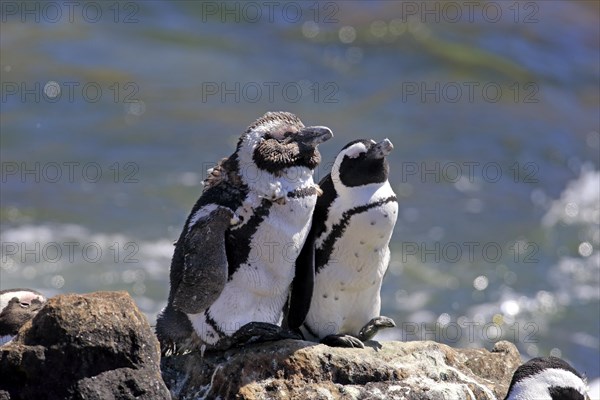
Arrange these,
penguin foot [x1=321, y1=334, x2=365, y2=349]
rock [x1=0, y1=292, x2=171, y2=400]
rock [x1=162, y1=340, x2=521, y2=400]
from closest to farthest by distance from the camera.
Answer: rock [x1=0, y1=292, x2=171, y2=400], rock [x1=162, y1=340, x2=521, y2=400], penguin foot [x1=321, y1=334, x2=365, y2=349]

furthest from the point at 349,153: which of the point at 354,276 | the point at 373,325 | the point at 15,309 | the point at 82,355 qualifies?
the point at 15,309

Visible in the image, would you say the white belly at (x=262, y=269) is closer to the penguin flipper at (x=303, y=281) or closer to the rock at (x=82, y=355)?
the penguin flipper at (x=303, y=281)

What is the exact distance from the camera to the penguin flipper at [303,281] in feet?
20.5

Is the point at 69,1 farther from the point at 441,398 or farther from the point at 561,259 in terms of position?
the point at 441,398

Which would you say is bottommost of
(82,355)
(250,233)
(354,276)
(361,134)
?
(361,134)

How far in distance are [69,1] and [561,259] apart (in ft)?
29.7

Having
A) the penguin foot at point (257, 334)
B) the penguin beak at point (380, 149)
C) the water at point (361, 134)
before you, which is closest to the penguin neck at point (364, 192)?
the penguin beak at point (380, 149)

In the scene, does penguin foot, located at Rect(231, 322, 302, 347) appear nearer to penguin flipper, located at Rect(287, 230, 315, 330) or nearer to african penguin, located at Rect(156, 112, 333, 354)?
african penguin, located at Rect(156, 112, 333, 354)

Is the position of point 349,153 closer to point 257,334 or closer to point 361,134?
point 257,334

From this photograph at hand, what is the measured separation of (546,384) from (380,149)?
4.57 feet

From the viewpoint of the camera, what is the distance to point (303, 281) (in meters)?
6.27

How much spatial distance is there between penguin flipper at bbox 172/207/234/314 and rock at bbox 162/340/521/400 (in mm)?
328

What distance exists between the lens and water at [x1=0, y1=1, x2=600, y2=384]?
13.6 m

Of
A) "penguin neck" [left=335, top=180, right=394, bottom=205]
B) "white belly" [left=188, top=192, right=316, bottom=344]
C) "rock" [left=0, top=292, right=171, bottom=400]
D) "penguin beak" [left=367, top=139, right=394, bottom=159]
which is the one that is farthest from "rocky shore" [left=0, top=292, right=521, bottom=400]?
"penguin beak" [left=367, top=139, right=394, bottom=159]
